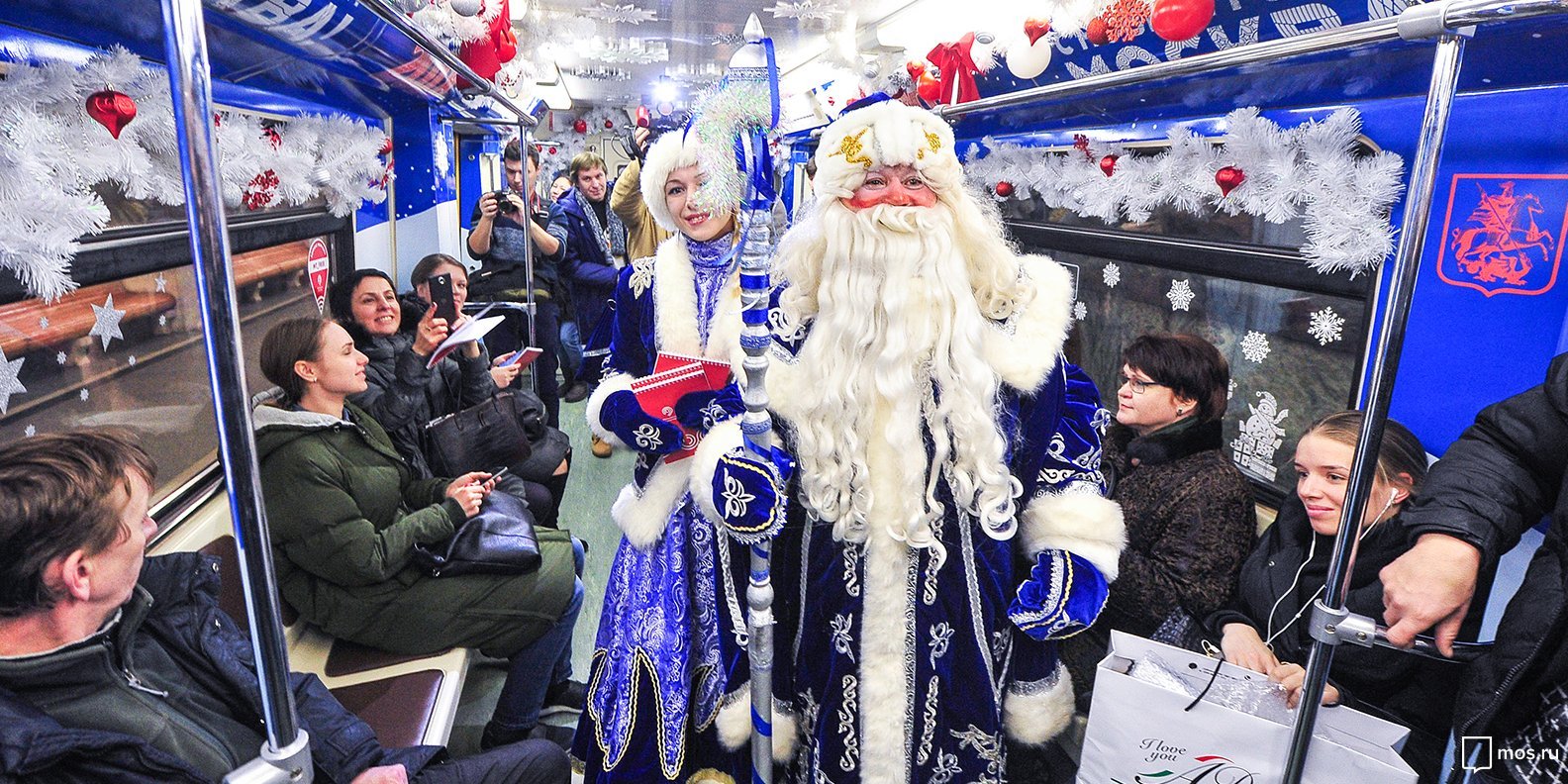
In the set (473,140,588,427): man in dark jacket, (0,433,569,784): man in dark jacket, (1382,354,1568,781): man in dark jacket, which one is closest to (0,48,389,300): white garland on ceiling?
(0,433,569,784): man in dark jacket

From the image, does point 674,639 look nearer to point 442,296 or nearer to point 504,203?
point 442,296

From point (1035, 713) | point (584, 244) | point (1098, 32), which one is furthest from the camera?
point (584, 244)

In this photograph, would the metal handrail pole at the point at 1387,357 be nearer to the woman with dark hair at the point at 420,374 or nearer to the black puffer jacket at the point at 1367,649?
the black puffer jacket at the point at 1367,649

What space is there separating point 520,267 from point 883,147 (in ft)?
14.0

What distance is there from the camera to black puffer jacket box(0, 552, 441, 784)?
1.25 meters

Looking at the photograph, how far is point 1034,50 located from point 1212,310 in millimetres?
1310

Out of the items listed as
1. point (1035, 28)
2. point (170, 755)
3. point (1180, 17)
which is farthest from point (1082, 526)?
point (1035, 28)

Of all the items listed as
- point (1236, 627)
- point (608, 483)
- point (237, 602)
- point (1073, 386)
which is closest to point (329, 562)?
point (237, 602)

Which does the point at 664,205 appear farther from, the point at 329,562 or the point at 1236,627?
the point at 1236,627

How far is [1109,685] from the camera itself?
176 centimetres

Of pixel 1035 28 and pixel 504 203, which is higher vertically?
pixel 1035 28

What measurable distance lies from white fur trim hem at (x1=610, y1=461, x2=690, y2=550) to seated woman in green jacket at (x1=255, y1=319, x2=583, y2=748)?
0.68m

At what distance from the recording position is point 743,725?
201 cm

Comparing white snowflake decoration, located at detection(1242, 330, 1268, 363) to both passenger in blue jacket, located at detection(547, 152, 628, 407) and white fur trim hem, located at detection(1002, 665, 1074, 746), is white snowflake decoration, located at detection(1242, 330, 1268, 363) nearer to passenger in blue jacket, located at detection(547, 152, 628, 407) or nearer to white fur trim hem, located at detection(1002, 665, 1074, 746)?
white fur trim hem, located at detection(1002, 665, 1074, 746)
